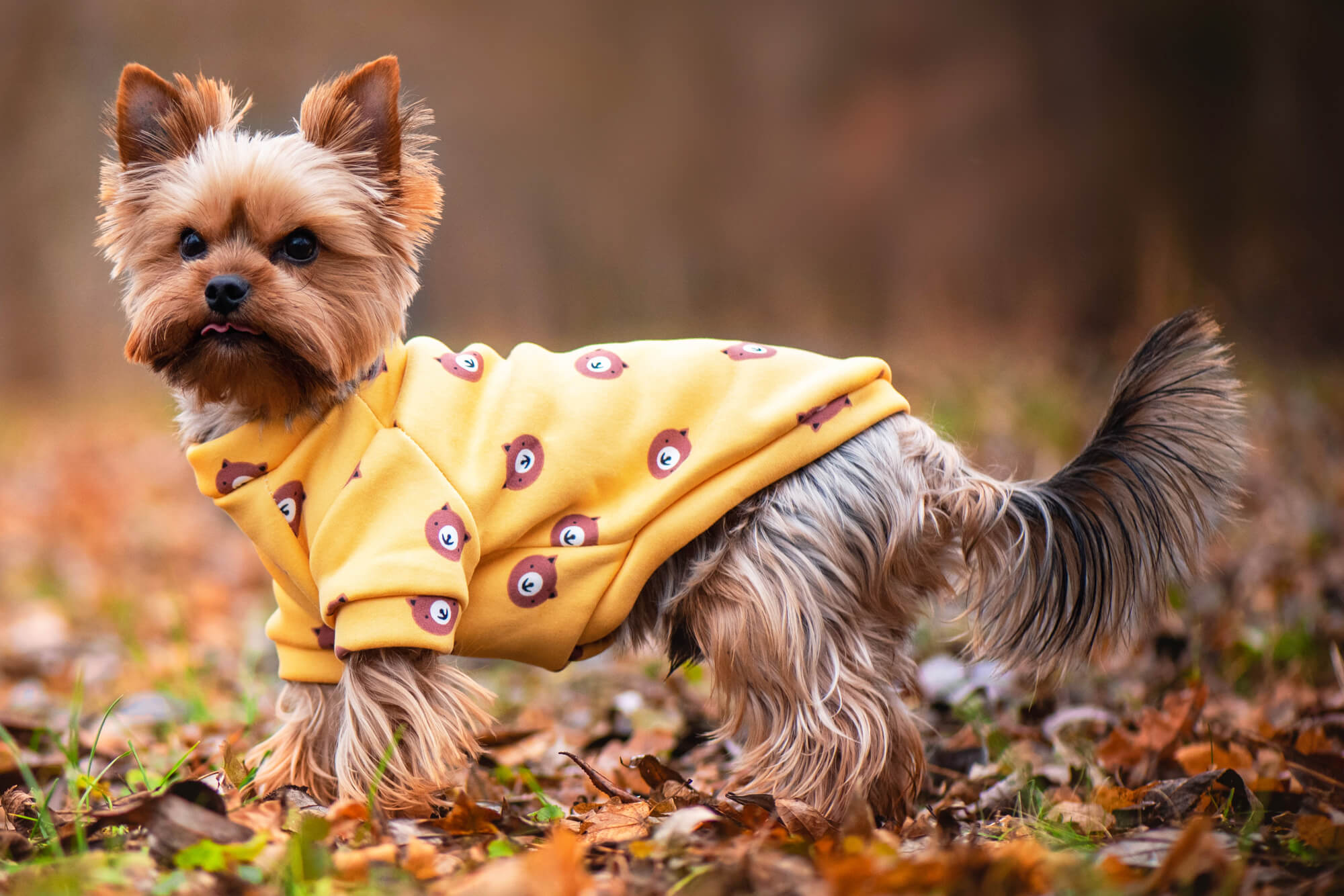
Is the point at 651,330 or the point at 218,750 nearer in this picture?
the point at 218,750

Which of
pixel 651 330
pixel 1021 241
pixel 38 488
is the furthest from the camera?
pixel 651 330

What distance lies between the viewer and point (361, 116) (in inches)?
119

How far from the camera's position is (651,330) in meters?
13.1

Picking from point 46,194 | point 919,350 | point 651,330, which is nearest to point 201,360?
point 919,350

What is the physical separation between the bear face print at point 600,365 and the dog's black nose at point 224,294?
35.7 inches

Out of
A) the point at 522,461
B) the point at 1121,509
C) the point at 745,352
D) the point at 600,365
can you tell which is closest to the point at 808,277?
the point at 745,352

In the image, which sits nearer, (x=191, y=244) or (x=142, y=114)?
(x=191, y=244)

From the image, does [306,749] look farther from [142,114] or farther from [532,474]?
[142,114]

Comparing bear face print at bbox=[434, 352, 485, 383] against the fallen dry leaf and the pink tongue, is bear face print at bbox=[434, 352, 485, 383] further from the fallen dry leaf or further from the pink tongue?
the fallen dry leaf

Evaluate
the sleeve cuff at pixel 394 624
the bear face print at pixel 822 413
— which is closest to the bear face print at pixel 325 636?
the sleeve cuff at pixel 394 624

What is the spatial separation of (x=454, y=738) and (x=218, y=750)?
113 centimetres

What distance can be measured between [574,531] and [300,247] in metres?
1.08

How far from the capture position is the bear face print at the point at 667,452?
282 cm

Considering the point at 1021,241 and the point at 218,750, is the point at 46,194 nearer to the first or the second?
the point at 1021,241
